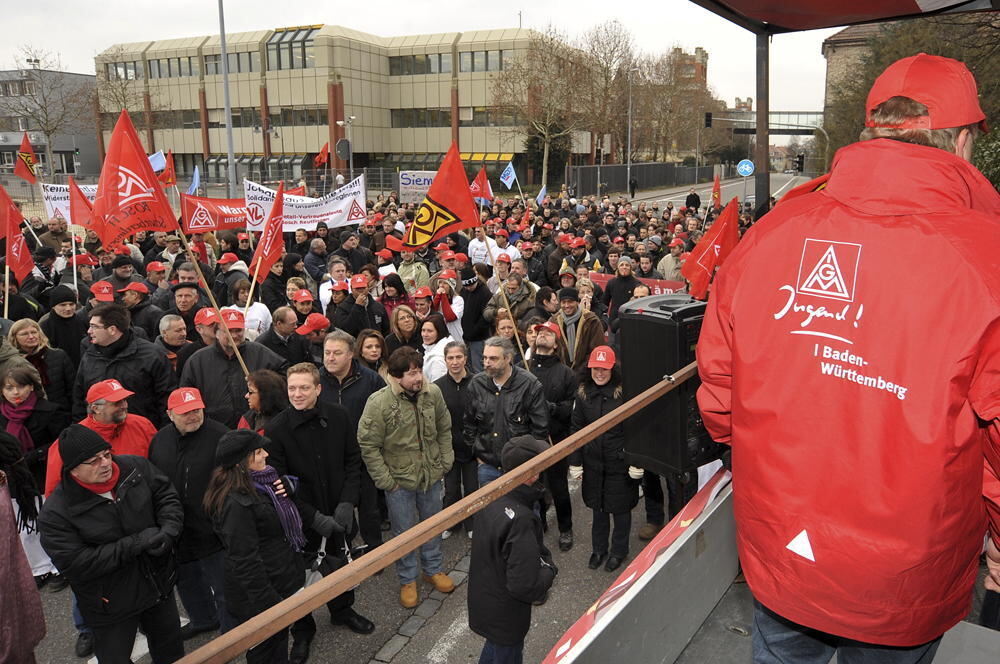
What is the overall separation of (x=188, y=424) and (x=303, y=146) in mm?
55790

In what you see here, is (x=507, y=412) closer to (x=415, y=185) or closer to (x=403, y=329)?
(x=403, y=329)

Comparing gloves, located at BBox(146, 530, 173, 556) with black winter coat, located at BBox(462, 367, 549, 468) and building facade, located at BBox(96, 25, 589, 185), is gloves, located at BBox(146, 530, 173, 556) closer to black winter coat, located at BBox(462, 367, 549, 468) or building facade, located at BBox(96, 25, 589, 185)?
black winter coat, located at BBox(462, 367, 549, 468)

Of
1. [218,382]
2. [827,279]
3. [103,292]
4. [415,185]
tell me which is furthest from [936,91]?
[415,185]

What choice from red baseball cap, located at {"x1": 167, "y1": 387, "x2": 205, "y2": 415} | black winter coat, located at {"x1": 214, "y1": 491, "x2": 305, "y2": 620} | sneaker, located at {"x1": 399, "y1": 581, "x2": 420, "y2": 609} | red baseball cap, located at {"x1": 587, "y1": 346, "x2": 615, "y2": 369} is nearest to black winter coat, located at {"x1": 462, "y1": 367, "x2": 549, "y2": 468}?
red baseball cap, located at {"x1": 587, "y1": 346, "x2": 615, "y2": 369}

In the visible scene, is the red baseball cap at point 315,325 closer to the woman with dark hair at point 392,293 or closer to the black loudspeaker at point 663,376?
the woman with dark hair at point 392,293

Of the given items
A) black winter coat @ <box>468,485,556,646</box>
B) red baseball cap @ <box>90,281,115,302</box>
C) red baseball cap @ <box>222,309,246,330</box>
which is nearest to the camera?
black winter coat @ <box>468,485,556,646</box>

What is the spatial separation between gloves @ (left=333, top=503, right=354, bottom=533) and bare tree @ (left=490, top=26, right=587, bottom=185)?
44.8m

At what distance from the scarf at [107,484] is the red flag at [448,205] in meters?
4.91

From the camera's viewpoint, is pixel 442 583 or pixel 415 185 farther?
pixel 415 185

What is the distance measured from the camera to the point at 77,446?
377 cm

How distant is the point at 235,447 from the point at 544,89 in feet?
159

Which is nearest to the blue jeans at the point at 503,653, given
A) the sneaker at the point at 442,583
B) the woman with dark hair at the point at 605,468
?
the sneaker at the point at 442,583

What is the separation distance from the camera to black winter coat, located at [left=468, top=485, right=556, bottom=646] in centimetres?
372

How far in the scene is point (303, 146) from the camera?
187ft
